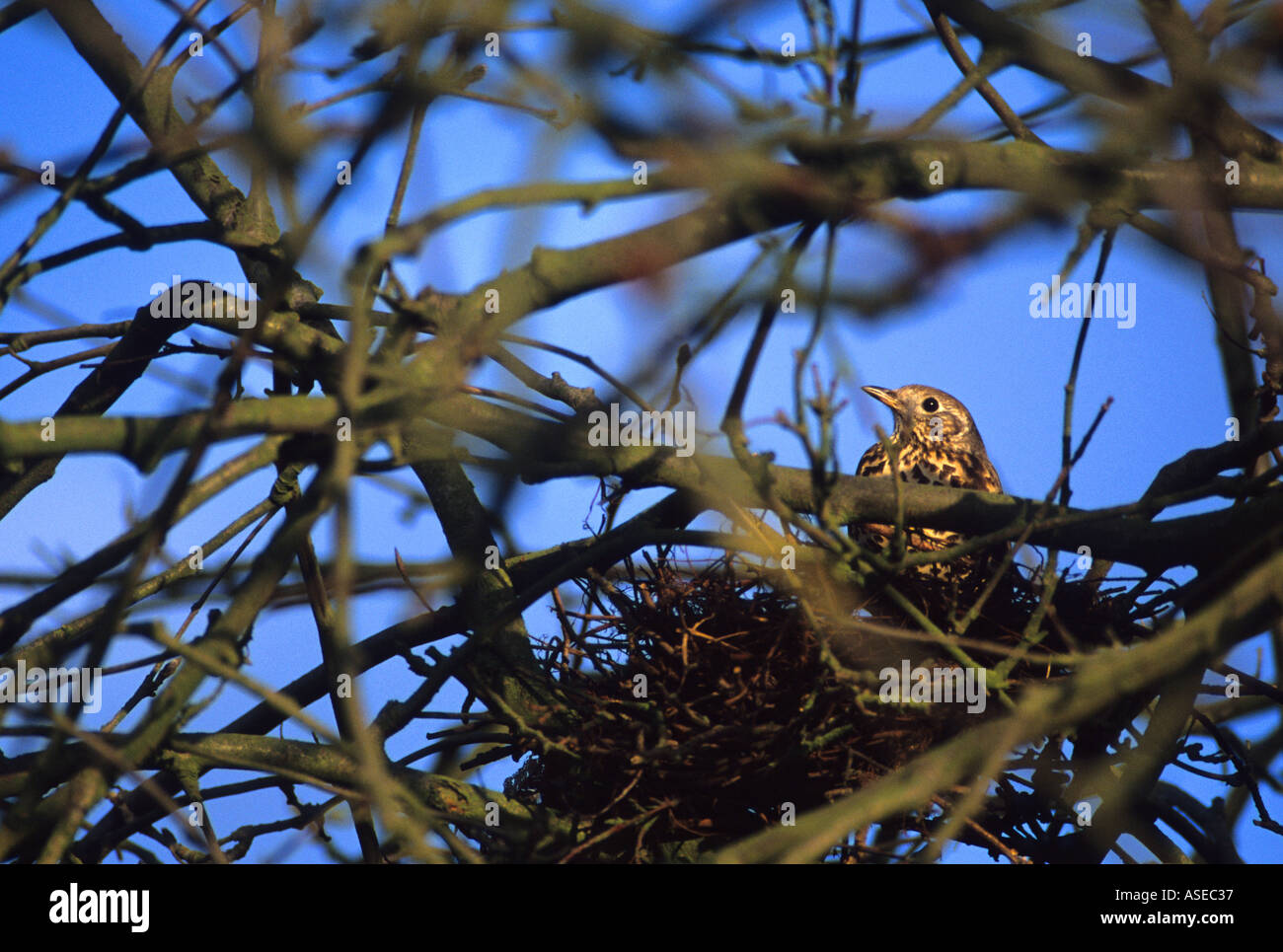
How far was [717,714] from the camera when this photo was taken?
3.24 m

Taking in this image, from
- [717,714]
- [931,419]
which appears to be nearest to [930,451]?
[931,419]

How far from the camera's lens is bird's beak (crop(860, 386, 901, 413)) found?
4.95 m

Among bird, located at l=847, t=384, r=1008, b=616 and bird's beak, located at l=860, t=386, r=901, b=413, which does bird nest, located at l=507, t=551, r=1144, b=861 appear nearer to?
bird, located at l=847, t=384, r=1008, b=616

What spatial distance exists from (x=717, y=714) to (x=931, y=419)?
2059 mm

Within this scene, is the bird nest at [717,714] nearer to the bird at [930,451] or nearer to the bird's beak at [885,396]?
the bird at [930,451]

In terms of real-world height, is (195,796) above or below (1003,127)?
below

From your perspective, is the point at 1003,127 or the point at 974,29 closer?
the point at 974,29

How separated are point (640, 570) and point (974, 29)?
1.71 metres

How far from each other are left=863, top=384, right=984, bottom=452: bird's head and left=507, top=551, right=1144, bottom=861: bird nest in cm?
145

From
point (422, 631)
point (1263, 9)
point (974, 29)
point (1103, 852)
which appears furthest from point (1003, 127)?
point (422, 631)

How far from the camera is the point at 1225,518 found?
2.94m

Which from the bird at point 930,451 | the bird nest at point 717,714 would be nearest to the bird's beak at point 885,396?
the bird at point 930,451

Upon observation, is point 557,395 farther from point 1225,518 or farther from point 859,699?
point 1225,518

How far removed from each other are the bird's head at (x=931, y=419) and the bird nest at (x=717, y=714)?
57.2 inches
